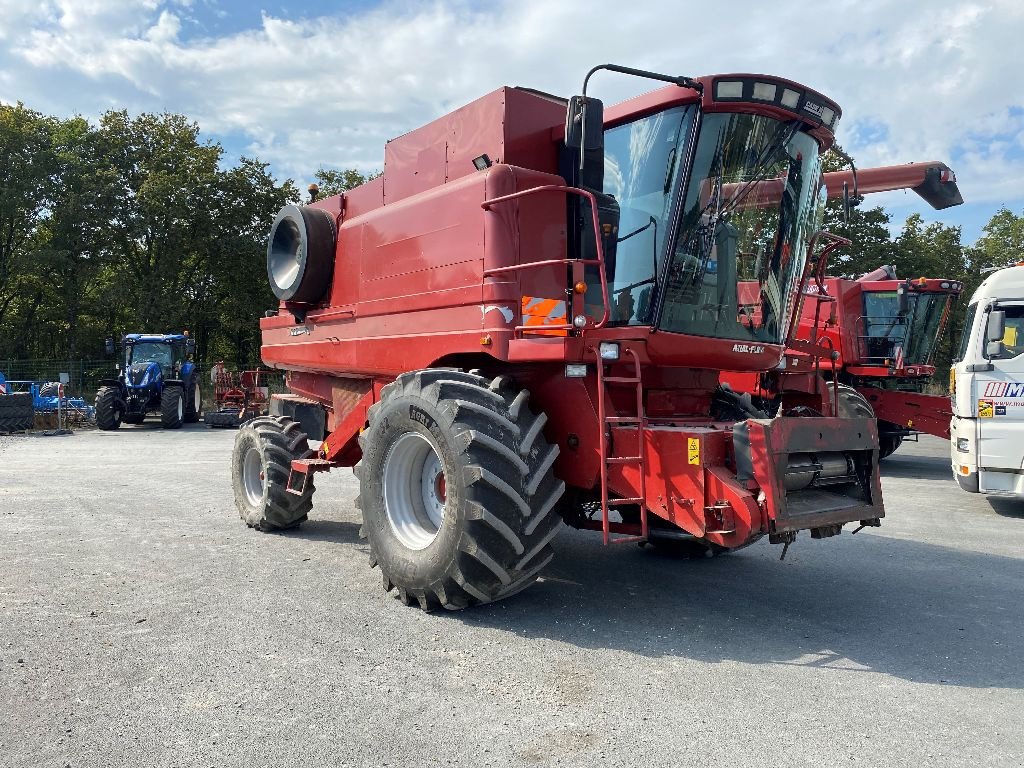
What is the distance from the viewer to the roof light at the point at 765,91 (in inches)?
185

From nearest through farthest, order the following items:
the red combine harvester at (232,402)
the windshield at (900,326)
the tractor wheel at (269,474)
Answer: the tractor wheel at (269,474), the windshield at (900,326), the red combine harvester at (232,402)

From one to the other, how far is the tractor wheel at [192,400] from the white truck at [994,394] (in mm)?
19269

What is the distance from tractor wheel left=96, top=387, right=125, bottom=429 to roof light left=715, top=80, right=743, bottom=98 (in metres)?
19.8

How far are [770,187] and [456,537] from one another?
306 centimetres

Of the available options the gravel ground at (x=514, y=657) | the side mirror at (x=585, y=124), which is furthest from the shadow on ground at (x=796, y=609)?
the side mirror at (x=585, y=124)

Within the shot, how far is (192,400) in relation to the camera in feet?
72.9

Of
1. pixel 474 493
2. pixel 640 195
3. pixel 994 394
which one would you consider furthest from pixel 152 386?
pixel 994 394

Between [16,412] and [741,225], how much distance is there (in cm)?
2001

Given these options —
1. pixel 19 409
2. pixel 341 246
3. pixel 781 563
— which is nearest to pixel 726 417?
pixel 781 563

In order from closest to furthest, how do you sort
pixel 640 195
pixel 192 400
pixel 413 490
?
pixel 640 195, pixel 413 490, pixel 192 400

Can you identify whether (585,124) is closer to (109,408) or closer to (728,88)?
(728,88)

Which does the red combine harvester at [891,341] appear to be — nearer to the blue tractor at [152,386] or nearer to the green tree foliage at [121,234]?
the blue tractor at [152,386]

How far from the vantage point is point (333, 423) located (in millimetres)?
7469

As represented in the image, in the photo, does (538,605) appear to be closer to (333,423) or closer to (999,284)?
(333,423)
